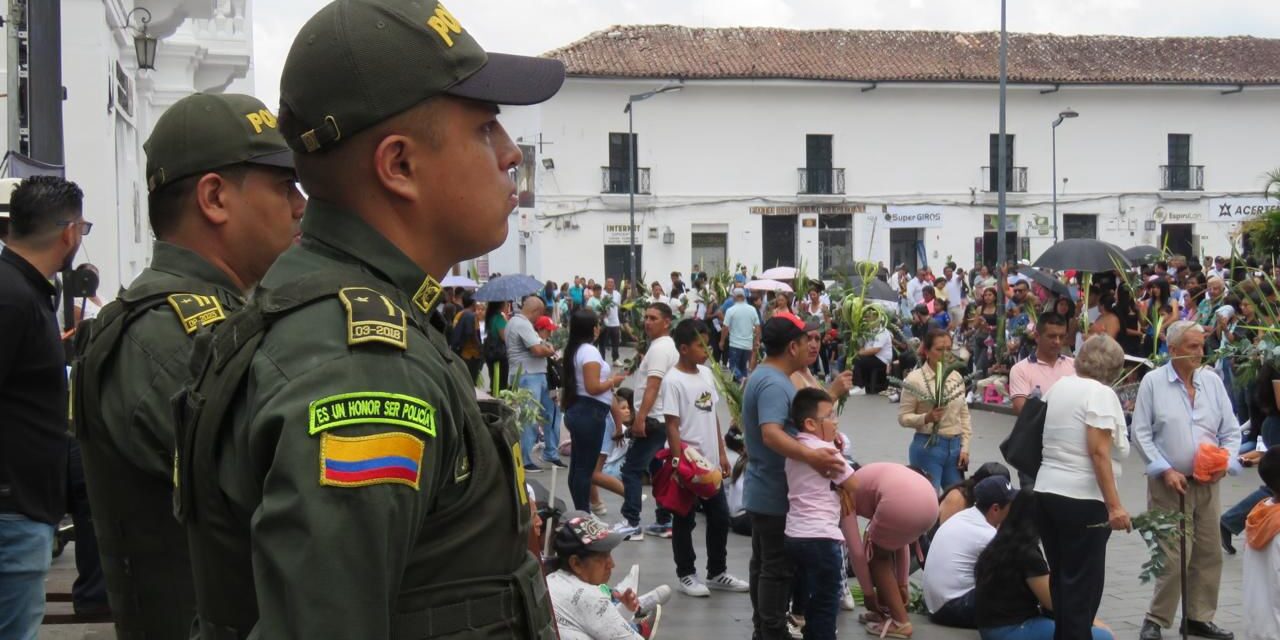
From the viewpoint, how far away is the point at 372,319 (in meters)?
1.59

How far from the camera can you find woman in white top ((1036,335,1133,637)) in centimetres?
692

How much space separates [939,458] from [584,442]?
290cm

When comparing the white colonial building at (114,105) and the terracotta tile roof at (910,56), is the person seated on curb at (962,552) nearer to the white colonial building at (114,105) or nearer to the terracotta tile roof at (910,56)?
the white colonial building at (114,105)

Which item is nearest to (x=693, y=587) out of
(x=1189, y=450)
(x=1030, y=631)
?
(x=1030, y=631)

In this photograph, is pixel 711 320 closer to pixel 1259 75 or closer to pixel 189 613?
pixel 189 613

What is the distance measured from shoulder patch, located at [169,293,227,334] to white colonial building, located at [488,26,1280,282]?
4131 cm

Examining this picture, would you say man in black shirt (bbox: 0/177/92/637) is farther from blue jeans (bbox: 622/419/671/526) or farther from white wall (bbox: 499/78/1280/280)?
white wall (bbox: 499/78/1280/280)

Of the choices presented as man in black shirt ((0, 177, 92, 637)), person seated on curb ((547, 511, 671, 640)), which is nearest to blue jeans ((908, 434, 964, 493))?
person seated on curb ((547, 511, 671, 640))

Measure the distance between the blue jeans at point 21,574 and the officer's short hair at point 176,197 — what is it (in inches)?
49.6

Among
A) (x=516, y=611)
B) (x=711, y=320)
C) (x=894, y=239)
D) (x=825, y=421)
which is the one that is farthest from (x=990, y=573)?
(x=894, y=239)

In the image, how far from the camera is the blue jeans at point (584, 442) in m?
10.9

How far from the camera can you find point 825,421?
297 inches

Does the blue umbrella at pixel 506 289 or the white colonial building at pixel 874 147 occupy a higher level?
the white colonial building at pixel 874 147

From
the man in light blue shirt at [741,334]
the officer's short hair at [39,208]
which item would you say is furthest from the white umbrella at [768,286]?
the officer's short hair at [39,208]
